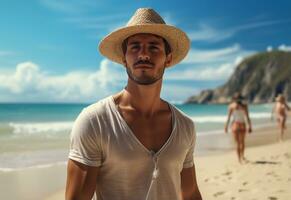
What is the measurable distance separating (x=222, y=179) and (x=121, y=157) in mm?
6782

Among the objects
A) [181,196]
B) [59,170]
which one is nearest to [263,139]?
[59,170]

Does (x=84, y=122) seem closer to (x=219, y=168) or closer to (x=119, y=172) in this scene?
(x=119, y=172)

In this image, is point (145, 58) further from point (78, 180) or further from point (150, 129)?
point (78, 180)

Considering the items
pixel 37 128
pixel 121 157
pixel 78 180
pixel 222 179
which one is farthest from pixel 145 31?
pixel 37 128

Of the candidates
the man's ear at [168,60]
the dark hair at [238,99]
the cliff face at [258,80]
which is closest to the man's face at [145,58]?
the man's ear at [168,60]

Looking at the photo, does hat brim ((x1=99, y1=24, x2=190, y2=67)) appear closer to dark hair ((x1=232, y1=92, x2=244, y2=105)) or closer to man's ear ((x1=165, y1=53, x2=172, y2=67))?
man's ear ((x1=165, y1=53, x2=172, y2=67))

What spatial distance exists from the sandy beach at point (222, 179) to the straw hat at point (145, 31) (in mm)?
4781

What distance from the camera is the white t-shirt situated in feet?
7.01

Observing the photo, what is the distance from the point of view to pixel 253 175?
8.92 m

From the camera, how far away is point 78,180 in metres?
2.12

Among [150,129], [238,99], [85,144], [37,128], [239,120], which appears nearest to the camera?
[85,144]

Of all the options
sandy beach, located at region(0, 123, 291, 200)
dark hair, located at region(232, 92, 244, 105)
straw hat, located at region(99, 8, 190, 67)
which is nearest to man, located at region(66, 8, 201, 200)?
straw hat, located at region(99, 8, 190, 67)

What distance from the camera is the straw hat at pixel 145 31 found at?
2335mm

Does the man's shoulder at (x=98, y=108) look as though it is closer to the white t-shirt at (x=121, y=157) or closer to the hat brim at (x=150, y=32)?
the white t-shirt at (x=121, y=157)
